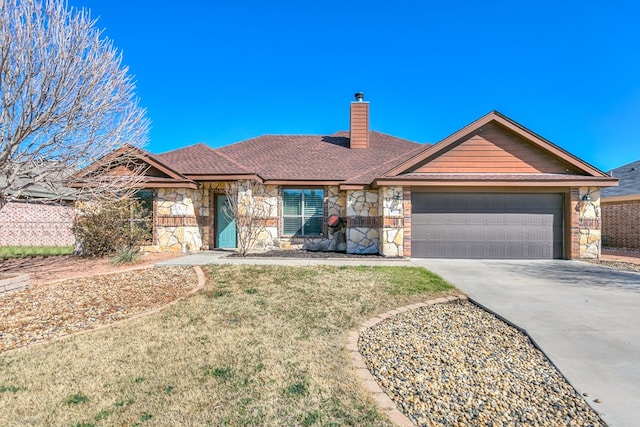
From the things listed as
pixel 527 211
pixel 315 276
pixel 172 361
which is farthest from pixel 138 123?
pixel 527 211

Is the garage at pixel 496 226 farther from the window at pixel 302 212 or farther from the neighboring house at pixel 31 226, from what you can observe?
the neighboring house at pixel 31 226

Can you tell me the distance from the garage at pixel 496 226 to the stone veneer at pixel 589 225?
512 millimetres

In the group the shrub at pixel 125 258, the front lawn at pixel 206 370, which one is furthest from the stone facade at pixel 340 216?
the front lawn at pixel 206 370

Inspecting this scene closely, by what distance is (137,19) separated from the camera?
1062cm

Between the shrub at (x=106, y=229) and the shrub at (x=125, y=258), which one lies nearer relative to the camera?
the shrub at (x=125, y=258)

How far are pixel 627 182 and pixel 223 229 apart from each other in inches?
765

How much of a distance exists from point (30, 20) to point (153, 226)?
276 inches

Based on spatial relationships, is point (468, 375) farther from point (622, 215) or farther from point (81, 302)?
point (622, 215)

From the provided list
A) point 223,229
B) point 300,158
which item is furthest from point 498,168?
point 223,229

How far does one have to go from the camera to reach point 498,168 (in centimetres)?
1092

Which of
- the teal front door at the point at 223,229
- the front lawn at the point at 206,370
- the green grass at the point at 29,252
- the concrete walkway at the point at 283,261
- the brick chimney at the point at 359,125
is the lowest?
the front lawn at the point at 206,370

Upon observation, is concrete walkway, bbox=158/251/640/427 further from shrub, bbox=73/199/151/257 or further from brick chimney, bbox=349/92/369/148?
brick chimney, bbox=349/92/369/148

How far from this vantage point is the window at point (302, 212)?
12547mm

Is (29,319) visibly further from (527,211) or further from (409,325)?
(527,211)
